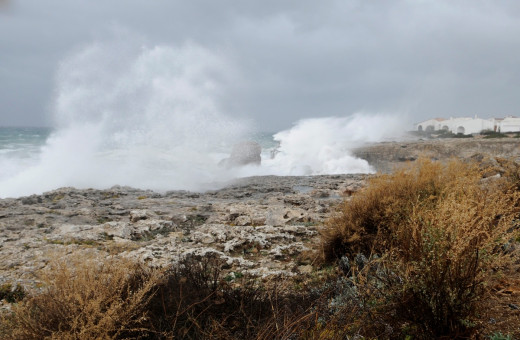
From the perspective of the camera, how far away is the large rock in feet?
93.9

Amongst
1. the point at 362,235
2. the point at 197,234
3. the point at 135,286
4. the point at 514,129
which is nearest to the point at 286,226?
the point at 197,234

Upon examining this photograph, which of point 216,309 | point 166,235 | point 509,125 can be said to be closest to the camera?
point 216,309

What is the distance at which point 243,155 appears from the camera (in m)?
31.0

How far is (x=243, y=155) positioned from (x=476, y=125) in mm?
50198

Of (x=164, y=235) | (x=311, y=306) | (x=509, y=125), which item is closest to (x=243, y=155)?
(x=164, y=235)

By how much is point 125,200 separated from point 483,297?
1023 cm

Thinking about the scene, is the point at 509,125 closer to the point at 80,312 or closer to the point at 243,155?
the point at 243,155

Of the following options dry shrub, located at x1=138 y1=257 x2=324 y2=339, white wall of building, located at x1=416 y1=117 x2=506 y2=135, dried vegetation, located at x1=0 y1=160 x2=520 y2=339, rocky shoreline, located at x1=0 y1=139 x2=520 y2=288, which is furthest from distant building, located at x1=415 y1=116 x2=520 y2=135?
dry shrub, located at x1=138 y1=257 x2=324 y2=339

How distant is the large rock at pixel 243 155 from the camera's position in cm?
2861

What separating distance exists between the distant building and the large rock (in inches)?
1822

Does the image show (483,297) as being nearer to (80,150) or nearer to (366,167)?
(80,150)

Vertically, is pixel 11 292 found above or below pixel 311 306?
below

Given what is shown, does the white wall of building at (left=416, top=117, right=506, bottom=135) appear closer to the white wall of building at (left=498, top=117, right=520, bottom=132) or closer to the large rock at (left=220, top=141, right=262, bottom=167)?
the white wall of building at (left=498, top=117, right=520, bottom=132)

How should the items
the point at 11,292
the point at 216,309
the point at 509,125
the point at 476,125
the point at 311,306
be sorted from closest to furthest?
the point at 311,306 → the point at 216,309 → the point at 11,292 → the point at 509,125 → the point at 476,125
